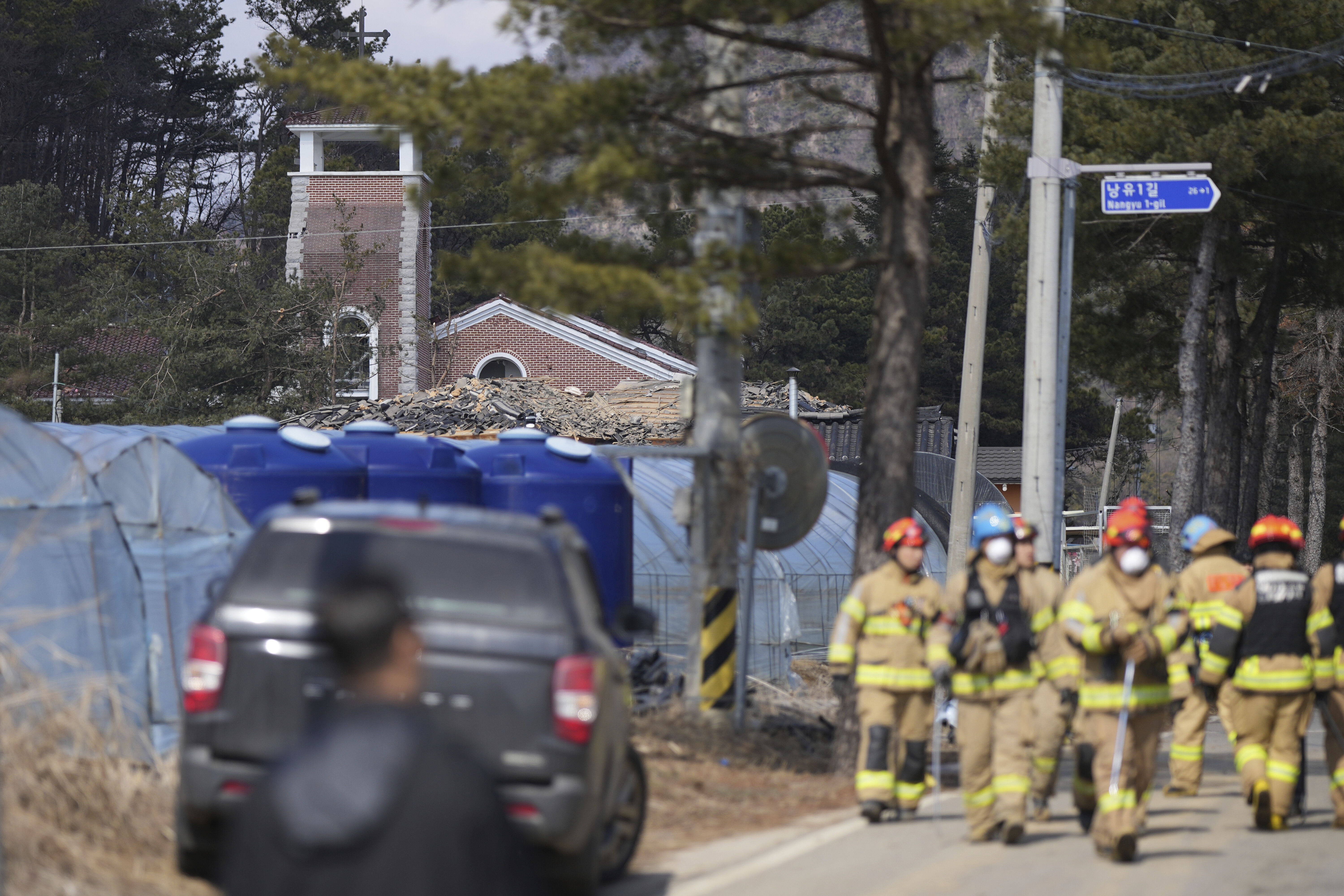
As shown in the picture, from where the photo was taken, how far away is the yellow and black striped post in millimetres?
12898

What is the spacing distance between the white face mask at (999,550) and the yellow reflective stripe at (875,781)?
149 cm

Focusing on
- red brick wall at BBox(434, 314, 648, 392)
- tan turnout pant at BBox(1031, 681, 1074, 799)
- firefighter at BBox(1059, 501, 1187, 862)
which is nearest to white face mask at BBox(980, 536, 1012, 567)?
firefighter at BBox(1059, 501, 1187, 862)

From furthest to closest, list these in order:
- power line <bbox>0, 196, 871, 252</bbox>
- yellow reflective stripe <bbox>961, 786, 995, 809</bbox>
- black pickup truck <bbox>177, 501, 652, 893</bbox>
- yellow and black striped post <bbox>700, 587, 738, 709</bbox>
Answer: power line <bbox>0, 196, 871, 252</bbox> → yellow and black striped post <bbox>700, 587, 738, 709</bbox> → yellow reflective stripe <bbox>961, 786, 995, 809</bbox> → black pickup truck <bbox>177, 501, 652, 893</bbox>

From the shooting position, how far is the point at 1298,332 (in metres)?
45.5

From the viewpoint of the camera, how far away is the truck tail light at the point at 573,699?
248 inches

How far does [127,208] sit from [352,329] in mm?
16679

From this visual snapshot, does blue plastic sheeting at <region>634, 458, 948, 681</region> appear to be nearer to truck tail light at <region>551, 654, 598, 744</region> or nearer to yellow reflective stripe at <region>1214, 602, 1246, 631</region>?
yellow reflective stripe at <region>1214, 602, 1246, 631</region>

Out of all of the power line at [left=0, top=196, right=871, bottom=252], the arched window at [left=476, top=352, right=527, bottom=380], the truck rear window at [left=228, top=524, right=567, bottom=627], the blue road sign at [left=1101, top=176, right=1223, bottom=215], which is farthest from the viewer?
the arched window at [left=476, top=352, right=527, bottom=380]

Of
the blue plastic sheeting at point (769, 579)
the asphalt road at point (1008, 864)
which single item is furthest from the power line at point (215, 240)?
the asphalt road at point (1008, 864)

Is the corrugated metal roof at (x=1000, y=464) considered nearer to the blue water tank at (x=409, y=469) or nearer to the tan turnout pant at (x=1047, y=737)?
the blue water tank at (x=409, y=469)

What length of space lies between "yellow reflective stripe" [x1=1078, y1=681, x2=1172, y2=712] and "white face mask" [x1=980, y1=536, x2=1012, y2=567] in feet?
3.32

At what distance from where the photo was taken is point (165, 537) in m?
12.2

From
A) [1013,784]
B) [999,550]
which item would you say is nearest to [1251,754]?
[1013,784]

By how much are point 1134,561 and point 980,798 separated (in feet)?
5.46
